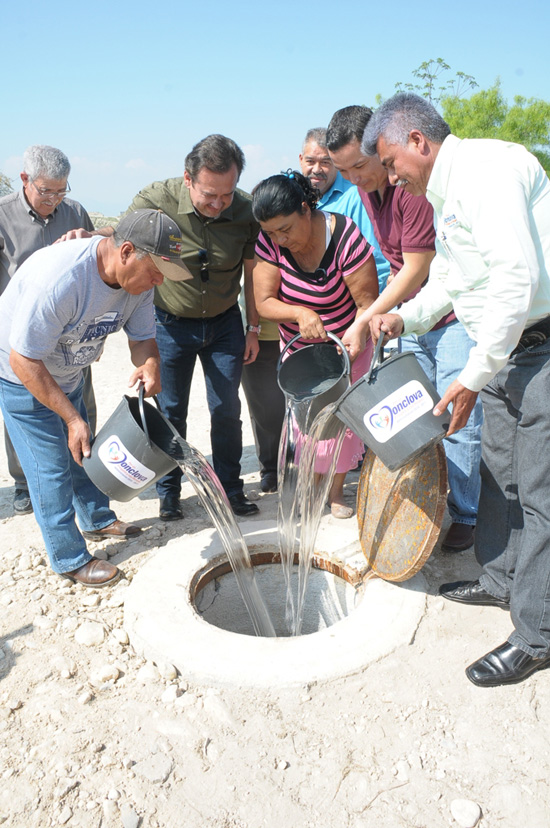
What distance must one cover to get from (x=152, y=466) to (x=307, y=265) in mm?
1248

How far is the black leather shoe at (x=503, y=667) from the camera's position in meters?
2.42

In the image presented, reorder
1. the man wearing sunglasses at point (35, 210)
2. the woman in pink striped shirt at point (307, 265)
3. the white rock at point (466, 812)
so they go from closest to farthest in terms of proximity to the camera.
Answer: the white rock at point (466, 812), the woman in pink striped shirt at point (307, 265), the man wearing sunglasses at point (35, 210)

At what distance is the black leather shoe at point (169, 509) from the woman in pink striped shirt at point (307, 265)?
118 centimetres

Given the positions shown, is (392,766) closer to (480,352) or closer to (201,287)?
(480,352)

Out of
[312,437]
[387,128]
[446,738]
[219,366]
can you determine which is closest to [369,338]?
[312,437]

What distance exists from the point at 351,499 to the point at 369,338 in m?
1.05

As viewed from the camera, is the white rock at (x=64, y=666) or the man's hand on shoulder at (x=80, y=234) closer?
the white rock at (x=64, y=666)

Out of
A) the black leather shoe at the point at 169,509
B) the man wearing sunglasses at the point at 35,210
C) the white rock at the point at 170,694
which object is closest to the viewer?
the white rock at the point at 170,694

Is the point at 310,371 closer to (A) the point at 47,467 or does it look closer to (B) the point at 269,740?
(A) the point at 47,467

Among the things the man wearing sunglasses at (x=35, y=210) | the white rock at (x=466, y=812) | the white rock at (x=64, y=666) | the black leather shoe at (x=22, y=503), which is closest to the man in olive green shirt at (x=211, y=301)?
the man wearing sunglasses at (x=35, y=210)

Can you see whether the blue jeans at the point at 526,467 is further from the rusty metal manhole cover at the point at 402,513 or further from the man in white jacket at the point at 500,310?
the rusty metal manhole cover at the point at 402,513

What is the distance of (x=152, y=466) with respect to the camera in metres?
2.67

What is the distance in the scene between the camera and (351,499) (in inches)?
155

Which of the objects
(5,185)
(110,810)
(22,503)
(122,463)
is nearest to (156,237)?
(122,463)
